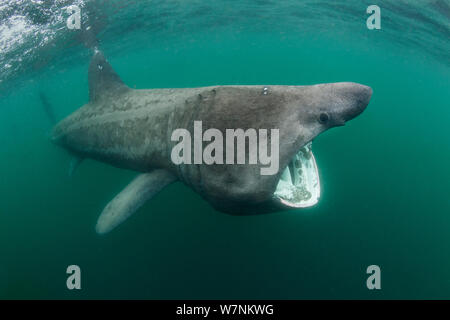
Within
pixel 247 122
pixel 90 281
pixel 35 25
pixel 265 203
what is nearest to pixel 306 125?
pixel 247 122

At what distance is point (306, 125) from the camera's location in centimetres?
325

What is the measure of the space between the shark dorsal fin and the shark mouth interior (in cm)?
583

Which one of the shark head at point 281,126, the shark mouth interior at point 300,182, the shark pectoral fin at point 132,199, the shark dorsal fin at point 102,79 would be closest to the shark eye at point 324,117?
the shark head at point 281,126

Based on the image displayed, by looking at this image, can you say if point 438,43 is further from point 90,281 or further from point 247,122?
point 90,281

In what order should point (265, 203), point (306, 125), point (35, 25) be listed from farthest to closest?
point (35, 25), point (265, 203), point (306, 125)

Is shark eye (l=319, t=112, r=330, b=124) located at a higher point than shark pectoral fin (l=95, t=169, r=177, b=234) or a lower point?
higher

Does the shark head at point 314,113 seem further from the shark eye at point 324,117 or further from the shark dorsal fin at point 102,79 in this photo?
the shark dorsal fin at point 102,79

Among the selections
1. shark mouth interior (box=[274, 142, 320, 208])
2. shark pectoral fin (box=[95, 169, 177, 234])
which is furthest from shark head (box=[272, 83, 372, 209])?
shark pectoral fin (box=[95, 169, 177, 234])

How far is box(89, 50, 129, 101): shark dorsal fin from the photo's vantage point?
769 centimetres

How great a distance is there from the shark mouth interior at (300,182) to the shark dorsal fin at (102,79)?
5834mm

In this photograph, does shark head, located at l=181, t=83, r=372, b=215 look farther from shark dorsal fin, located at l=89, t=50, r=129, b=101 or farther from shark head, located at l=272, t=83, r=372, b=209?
shark dorsal fin, located at l=89, t=50, r=129, b=101

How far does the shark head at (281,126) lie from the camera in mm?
3246
